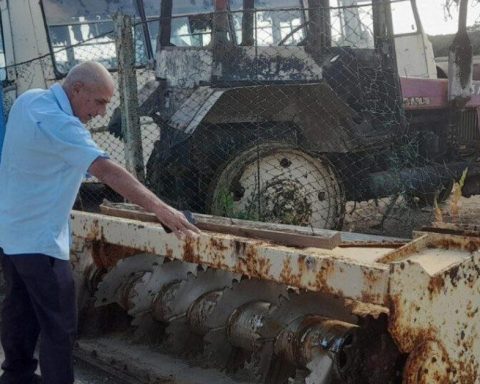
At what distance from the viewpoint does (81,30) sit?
7.92 meters

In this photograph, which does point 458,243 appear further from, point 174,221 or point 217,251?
point 174,221

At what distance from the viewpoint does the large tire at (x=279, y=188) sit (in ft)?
17.9

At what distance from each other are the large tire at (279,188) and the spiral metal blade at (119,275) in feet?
4.84

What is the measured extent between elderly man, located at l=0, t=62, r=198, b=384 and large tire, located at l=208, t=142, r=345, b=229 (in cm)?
254

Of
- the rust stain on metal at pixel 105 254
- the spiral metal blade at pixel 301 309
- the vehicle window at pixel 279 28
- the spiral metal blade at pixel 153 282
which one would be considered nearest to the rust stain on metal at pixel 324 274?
the spiral metal blade at pixel 301 309

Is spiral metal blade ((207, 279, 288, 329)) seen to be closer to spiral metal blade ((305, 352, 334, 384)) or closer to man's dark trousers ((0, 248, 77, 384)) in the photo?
spiral metal blade ((305, 352, 334, 384))

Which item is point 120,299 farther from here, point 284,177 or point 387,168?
point 387,168

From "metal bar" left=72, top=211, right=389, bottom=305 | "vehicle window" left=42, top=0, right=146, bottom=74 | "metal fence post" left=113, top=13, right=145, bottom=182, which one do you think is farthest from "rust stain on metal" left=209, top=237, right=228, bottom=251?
"vehicle window" left=42, top=0, right=146, bottom=74

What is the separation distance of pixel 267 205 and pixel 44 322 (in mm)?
2897

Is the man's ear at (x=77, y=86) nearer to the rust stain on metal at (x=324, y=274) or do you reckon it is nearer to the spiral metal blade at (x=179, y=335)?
the rust stain on metal at (x=324, y=274)

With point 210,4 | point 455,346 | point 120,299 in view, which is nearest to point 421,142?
point 210,4

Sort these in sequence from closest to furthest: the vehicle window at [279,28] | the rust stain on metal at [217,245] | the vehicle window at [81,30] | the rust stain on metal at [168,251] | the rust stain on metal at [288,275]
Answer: the rust stain on metal at [288,275] < the rust stain on metal at [217,245] < the rust stain on metal at [168,251] < the vehicle window at [279,28] < the vehicle window at [81,30]

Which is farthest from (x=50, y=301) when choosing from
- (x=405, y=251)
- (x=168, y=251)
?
(x=405, y=251)

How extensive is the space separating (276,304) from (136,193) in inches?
37.6
